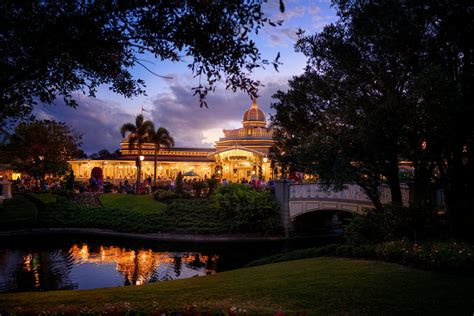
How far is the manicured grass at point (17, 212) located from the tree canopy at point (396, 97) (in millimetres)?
24756

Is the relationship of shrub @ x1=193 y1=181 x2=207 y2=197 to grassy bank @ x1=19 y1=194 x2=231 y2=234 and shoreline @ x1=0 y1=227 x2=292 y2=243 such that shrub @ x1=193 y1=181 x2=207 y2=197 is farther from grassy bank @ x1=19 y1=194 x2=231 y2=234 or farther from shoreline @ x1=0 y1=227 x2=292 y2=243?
shoreline @ x1=0 y1=227 x2=292 y2=243

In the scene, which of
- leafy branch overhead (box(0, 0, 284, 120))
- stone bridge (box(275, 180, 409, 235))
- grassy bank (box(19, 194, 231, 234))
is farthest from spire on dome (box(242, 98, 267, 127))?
leafy branch overhead (box(0, 0, 284, 120))

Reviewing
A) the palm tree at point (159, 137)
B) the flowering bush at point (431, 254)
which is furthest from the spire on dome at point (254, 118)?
the flowering bush at point (431, 254)

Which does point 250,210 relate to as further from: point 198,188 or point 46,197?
point 46,197

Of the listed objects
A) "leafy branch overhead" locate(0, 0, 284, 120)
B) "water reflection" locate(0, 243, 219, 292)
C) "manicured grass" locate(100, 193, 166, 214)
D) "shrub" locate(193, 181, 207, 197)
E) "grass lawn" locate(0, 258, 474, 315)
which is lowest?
"water reflection" locate(0, 243, 219, 292)

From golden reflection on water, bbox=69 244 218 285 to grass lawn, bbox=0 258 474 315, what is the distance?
8.50m

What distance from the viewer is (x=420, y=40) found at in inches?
539

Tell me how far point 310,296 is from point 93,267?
1545 cm

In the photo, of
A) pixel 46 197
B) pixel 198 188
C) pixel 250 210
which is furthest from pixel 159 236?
pixel 46 197

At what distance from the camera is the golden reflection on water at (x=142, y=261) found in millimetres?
20406

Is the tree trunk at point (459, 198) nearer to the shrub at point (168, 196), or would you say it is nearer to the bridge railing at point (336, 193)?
the bridge railing at point (336, 193)

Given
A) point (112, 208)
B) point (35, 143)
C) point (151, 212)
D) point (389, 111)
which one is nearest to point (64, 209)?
point (112, 208)

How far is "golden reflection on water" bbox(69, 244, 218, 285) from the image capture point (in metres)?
20.4

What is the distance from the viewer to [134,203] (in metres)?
38.7
